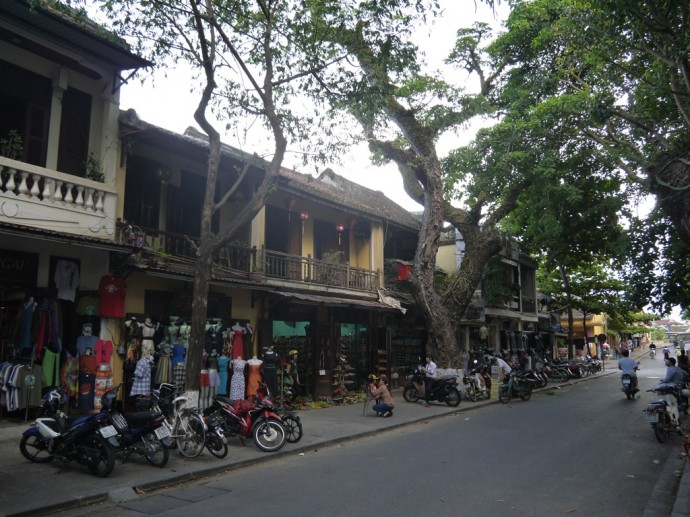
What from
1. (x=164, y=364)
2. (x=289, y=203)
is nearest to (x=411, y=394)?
(x=289, y=203)

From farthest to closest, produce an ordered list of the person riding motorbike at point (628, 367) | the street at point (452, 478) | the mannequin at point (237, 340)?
the person riding motorbike at point (628, 367)
the mannequin at point (237, 340)
the street at point (452, 478)

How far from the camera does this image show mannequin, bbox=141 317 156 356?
37.1 feet

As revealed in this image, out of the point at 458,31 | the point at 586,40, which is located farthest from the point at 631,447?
the point at 458,31

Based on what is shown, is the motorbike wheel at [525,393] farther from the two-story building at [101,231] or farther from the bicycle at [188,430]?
the bicycle at [188,430]

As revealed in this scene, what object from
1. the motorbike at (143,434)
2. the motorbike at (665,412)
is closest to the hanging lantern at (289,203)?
the motorbike at (143,434)

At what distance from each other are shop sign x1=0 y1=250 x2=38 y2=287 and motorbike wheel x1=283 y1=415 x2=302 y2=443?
526 centimetres

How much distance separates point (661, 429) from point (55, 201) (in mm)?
12220

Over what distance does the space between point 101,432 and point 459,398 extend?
38.0 feet

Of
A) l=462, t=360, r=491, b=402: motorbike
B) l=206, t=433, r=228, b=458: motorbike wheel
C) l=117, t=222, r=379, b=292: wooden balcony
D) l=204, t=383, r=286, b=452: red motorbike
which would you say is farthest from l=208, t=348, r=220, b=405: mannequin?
l=462, t=360, r=491, b=402: motorbike

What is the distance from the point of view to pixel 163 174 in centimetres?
1250

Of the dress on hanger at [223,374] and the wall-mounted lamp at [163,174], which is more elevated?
the wall-mounted lamp at [163,174]

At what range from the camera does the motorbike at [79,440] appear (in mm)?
7281

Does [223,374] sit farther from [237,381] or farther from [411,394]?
[411,394]

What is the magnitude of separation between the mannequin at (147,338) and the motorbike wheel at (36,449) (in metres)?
3.22
